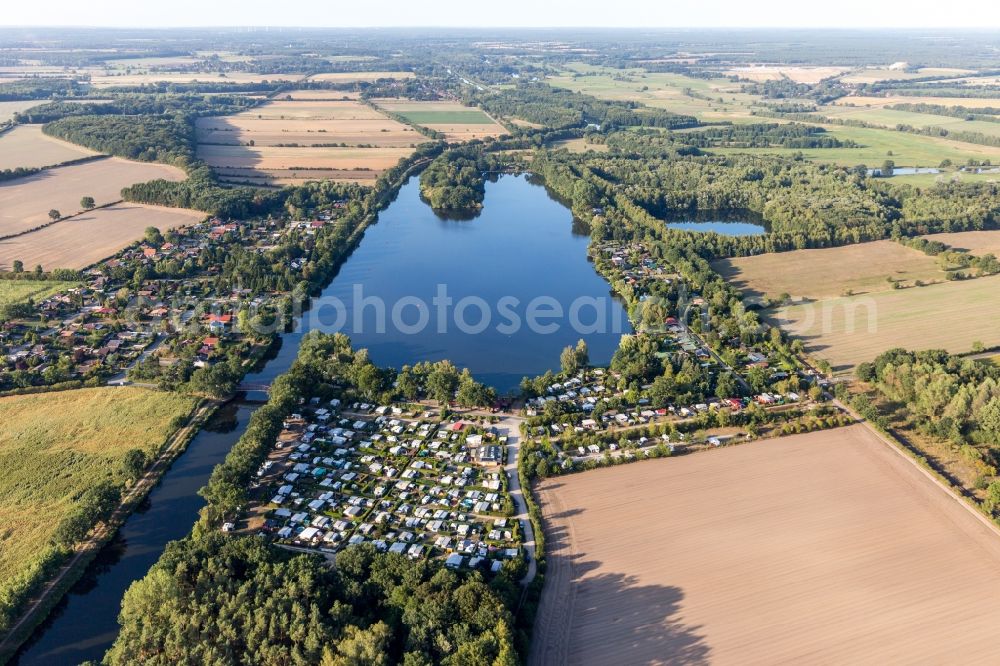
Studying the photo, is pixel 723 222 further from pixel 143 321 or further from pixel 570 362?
pixel 143 321

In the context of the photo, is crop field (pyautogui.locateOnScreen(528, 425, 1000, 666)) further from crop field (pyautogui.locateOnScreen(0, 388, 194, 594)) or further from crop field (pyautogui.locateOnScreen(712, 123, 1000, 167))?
crop field (pyautogui.locateOnScreen(712, 123, 1000, 167))

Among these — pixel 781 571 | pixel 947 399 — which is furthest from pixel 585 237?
pixel 781 571

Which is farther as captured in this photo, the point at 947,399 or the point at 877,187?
the point at 877,187

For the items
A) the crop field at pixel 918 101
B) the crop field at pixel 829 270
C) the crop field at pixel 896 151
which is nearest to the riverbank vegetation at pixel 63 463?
the crop field at pixel 829 270

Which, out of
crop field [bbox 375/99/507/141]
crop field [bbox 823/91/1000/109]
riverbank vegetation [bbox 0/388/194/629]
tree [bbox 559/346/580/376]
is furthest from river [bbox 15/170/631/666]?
crop field [bbox 823/91/1000/109]

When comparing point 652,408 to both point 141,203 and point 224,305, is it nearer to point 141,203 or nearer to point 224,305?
point 224,305

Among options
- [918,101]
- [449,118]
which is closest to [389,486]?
[449,118]

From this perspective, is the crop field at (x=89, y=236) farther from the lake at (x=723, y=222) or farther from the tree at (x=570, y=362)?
the lake at (x=723, y=222)
